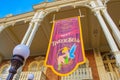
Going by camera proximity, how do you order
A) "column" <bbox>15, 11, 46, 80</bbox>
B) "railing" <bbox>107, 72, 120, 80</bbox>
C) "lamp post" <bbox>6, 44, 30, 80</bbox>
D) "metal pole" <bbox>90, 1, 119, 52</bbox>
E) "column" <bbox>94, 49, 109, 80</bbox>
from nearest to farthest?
1. "lamp post" <bbox>6, 44, 30, 80</bbox>
2. "metal pole" <bbox>90, 1, 119, 52</bbox>
3. "column" <bbox>15, 11, 46, 80</bbox>
4. "railing" <bbox>107, 72, 120, 80</bbox>
5. "column" <bbox>94, 49, 109, 80</bbox>

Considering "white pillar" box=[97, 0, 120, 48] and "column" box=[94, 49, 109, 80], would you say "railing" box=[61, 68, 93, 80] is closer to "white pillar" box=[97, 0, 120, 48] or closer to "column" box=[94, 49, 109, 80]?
"column" box=[94, 49, 109, 80]

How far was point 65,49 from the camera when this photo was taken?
5.43 m

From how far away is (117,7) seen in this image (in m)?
8.69

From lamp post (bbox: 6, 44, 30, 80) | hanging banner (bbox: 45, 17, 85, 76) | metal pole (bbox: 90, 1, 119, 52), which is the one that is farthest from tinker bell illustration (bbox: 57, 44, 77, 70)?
lamp post (bbox: 6, 44, 30, 80)

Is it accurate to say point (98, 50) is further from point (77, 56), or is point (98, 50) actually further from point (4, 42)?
point (4, 42)

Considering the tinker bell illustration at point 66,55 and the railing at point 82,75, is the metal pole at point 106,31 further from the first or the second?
the railing at point 82,75

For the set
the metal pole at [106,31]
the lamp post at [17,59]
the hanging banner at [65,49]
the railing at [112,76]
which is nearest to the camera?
the lamp post at [17,59]

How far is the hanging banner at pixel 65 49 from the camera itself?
4750 mm

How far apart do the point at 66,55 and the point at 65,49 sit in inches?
13.3

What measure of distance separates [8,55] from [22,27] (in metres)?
4.34

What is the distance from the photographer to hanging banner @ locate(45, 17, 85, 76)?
475 cm

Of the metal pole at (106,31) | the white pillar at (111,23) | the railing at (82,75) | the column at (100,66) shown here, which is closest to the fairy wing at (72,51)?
the metal pole at (106,31)

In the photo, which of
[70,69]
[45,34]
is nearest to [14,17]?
[45,34]

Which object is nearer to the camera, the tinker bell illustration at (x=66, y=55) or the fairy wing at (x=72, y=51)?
the tinker bell illustration at (x=66, y=55)
